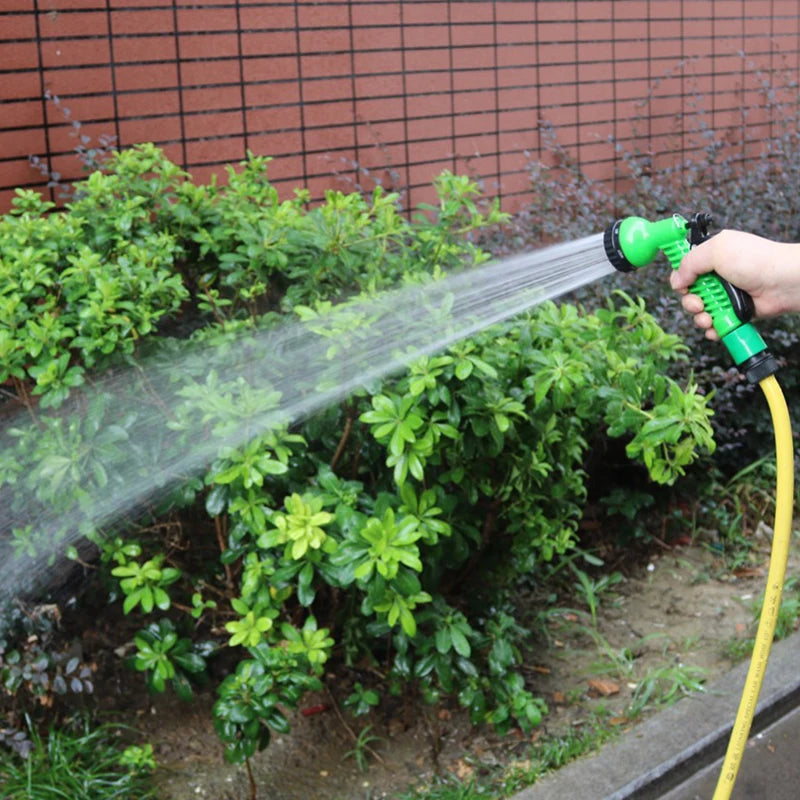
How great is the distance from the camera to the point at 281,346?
3.17 meters

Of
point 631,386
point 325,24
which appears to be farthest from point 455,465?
point 325,24

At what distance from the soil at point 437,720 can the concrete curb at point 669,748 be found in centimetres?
12

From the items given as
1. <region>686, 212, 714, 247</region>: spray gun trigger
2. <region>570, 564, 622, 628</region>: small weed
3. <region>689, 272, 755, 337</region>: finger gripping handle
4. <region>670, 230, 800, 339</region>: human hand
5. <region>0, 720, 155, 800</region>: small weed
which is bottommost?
<region>570, 564, 622, 628</region>: small weed

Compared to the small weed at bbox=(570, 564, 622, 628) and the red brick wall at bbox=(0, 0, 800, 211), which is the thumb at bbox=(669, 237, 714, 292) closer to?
the small weed at bbox=(570, 564, 622, 628)

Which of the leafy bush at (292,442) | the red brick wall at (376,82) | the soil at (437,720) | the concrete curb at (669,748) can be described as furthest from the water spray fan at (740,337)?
the red brick wall at (376,82)

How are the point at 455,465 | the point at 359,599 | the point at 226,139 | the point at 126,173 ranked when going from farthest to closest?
the point at 226,139, the point at 126,173, the point at 359,599, the point at 455,465

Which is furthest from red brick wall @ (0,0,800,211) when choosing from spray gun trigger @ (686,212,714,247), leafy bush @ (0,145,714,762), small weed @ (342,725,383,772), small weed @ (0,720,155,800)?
spray gun trigger @ (686,212,714,247)

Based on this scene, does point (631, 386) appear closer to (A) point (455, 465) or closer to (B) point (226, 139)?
(A) point (455, 465)

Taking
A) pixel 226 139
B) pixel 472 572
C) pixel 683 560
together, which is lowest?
pixel 683 560

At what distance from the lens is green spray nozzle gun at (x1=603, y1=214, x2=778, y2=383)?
2301 millimetres

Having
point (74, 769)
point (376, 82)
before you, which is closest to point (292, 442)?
point (74, 769)

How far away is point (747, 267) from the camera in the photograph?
2289 mm

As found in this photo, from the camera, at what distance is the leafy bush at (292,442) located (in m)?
2.89

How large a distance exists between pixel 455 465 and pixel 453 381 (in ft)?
0.98
